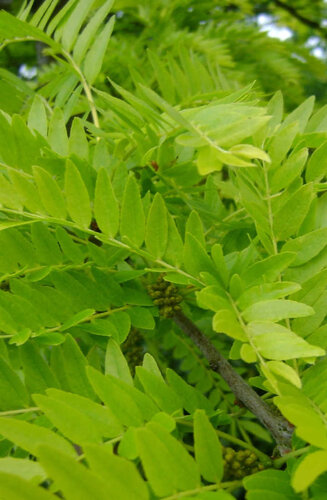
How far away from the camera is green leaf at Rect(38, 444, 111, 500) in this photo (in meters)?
0.27

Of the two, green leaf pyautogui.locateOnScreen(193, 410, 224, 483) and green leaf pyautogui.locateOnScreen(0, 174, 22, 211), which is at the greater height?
green leaf pyautogui.locateOnScreen(0, 174, 22, 211)

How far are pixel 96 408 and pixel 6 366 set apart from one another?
90 mm

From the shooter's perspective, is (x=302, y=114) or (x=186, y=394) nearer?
(x=186, y=394)

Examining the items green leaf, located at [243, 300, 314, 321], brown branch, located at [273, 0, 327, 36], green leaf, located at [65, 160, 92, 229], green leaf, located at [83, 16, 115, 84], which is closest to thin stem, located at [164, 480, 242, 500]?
green leaf, located at [243, 300, 314, 321]

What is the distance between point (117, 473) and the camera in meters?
0.29

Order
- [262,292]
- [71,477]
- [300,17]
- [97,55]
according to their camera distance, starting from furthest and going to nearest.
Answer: [300,17] → [97,55] → [262,292] → [71,477]

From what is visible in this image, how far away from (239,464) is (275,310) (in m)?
0.12

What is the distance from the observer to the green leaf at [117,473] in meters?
0.28

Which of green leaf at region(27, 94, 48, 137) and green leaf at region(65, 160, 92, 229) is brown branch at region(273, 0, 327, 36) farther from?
green leaf at region(65, 160, 92, 229)

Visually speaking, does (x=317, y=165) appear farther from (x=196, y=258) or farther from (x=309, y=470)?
(x=309, y=470)

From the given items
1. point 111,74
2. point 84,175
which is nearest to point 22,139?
point 84,175

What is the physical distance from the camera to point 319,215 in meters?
0.48

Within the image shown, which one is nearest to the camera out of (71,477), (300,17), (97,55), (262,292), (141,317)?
(71,477)

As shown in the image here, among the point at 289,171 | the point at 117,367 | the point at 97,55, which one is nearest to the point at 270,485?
the point at 117,367
